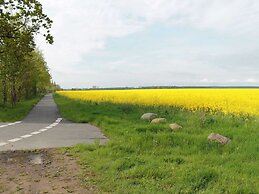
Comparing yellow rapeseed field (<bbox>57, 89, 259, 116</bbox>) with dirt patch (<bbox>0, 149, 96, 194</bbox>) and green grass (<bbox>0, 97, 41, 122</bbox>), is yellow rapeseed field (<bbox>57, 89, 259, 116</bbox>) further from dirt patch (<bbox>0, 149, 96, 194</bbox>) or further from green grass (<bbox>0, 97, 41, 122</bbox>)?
dirt patch (<bbox>0, 149, 96, 194</bbox>)

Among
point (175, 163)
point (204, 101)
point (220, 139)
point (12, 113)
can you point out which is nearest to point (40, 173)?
point (175, 163)

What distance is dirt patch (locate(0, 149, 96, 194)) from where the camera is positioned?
241 inches

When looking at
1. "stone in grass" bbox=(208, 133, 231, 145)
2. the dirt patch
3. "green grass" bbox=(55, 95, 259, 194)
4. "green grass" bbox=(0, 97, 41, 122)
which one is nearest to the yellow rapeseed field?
"stone in grass" bbox=(208, 133, 231, 145)

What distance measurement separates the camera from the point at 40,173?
7156mm

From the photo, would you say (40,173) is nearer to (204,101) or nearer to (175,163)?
(175,163)

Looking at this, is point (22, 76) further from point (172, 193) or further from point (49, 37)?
point (172, 193)

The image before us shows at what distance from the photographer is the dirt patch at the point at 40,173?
20.0 ft

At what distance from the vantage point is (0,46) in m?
23.3

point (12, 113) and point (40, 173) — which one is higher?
point (40, 173)

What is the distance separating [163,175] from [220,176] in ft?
3.30

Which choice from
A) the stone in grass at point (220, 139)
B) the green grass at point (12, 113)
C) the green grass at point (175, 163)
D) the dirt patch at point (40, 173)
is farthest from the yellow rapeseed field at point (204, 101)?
the dirt patch at point (40, 173)

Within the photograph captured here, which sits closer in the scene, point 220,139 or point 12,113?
point 220,139

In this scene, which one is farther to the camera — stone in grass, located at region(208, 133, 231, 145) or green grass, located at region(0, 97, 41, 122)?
green grass, located at region(0, 97, 41, 122)

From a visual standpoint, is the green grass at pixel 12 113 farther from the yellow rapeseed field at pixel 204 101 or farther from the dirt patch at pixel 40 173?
the dirt patch at pixel 40 173
